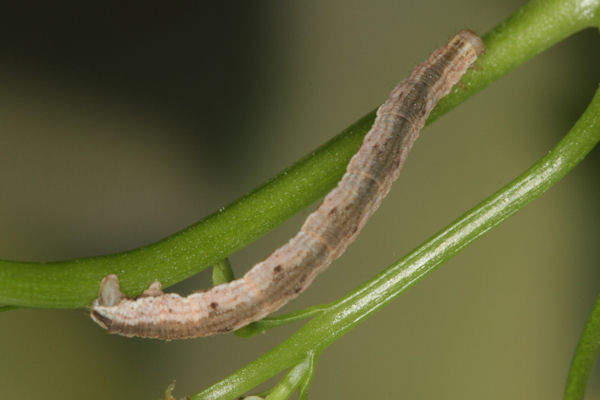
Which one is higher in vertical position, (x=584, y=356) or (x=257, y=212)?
(x=257, y=212)

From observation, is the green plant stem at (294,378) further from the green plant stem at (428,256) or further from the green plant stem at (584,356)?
the green plant stem at (584,356)

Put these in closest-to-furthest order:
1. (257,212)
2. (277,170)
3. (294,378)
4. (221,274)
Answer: (294,378), (257,212), (221,274), (277,170)

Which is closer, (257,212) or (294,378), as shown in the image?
(294,378)

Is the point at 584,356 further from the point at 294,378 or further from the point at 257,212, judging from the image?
the point at 257,212

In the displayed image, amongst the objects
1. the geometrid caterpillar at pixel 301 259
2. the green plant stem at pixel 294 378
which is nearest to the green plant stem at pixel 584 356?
the geometrid caterpillar at pixel 301 259

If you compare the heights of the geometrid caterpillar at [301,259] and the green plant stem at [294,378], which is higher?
the geometrid caterpillar at [301,259]

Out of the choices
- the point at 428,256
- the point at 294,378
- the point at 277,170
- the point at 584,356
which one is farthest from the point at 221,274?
the point at 277,170

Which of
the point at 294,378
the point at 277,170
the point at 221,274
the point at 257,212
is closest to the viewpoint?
the point at 294,378
